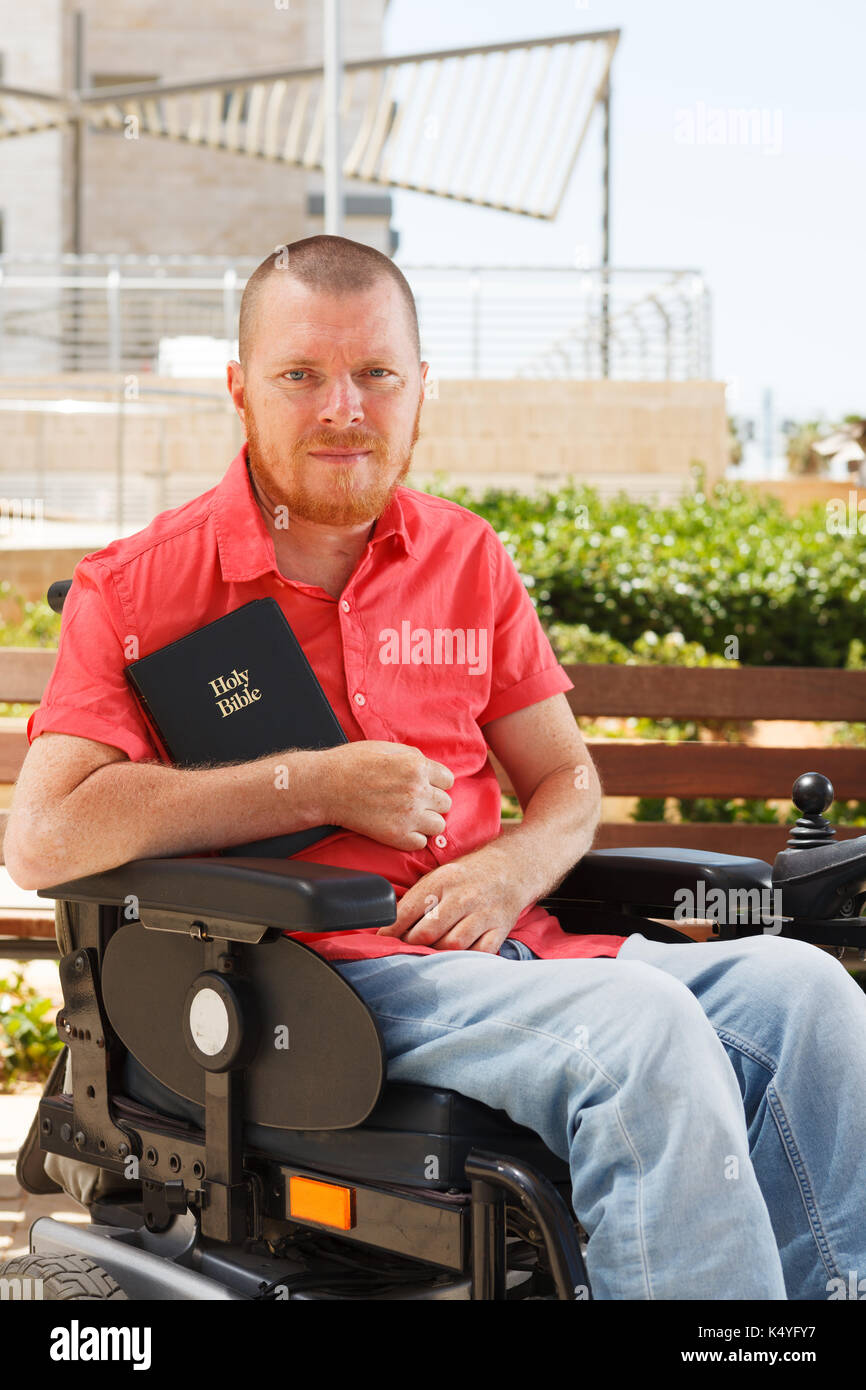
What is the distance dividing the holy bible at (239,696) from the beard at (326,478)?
0.20 metres

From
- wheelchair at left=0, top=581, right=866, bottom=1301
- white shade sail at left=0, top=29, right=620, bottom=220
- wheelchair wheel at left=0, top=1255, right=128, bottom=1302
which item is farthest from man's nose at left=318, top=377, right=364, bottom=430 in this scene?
white shade sail at left=0, top=29, right=620, bottom=220

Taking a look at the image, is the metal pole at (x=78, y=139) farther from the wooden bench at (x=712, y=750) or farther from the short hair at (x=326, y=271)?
the short hair at (x=326, y=271)

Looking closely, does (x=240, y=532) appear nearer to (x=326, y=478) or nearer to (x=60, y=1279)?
(x=326, y=478)

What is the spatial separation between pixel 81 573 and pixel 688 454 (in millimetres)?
9843

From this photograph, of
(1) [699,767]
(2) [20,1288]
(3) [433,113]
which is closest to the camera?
(2) [20,1288]

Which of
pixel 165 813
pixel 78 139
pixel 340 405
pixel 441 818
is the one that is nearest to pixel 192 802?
pixel 165 813

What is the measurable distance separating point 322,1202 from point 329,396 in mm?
1057

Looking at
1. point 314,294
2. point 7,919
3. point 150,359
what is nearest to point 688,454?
point 150,359

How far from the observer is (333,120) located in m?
6.22

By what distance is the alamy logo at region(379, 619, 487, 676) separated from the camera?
2.06 meters

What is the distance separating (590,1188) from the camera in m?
1.49

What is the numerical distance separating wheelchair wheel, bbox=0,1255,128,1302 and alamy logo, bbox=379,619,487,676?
2.90 feet

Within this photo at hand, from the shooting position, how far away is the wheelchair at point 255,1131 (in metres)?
1.50

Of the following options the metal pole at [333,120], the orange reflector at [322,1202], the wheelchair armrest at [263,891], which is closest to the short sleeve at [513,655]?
the wheelchair armrest at [263,891]
